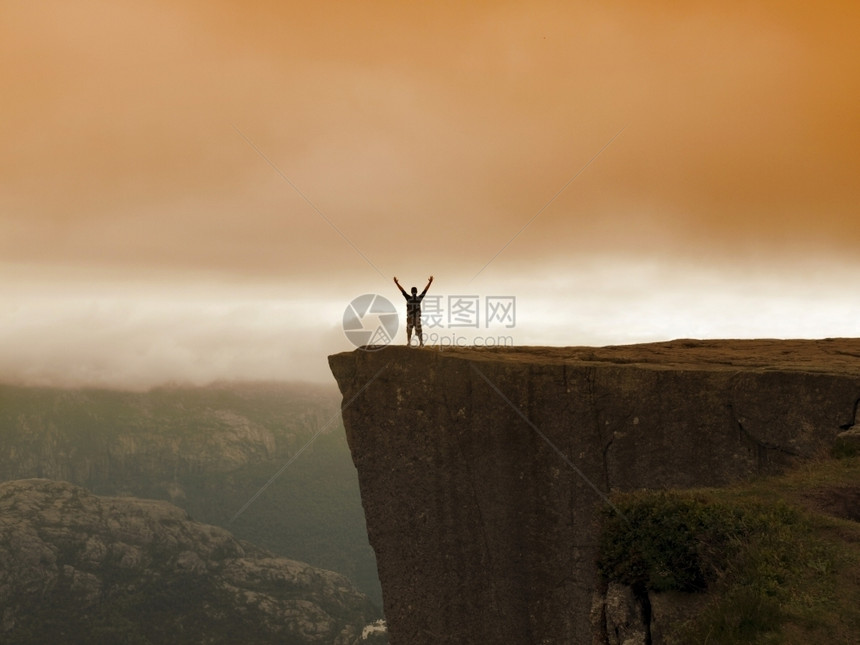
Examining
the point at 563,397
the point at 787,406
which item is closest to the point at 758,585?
the point at 787,406

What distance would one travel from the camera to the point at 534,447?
26.8 meters

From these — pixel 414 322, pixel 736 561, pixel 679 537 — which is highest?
pixel 414 322

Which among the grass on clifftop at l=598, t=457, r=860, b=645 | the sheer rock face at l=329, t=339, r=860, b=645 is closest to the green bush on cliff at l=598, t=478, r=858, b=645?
the grass on clifftop at l=598, t=457, r=860, b=645

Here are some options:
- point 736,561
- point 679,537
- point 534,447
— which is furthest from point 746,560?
point 534,447

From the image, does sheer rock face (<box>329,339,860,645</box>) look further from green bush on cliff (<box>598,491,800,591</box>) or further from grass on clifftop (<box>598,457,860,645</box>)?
green bush on cliff (<box>598,491,800,591</box>)

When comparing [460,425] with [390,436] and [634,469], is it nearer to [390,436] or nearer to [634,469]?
[390,436]

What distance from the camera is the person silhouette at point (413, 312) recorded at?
3004 centimetres

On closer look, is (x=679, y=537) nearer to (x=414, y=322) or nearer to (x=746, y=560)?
(x=746, y=560)

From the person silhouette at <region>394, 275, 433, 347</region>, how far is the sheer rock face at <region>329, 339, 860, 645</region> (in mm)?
1352

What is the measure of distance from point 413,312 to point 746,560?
19900 mm

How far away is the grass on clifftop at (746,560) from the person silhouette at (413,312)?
16931 mm

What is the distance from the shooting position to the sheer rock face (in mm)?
23906

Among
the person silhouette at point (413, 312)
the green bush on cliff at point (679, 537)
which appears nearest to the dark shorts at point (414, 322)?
the person silhouette at point (413, 312)

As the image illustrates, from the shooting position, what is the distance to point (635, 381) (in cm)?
2558
